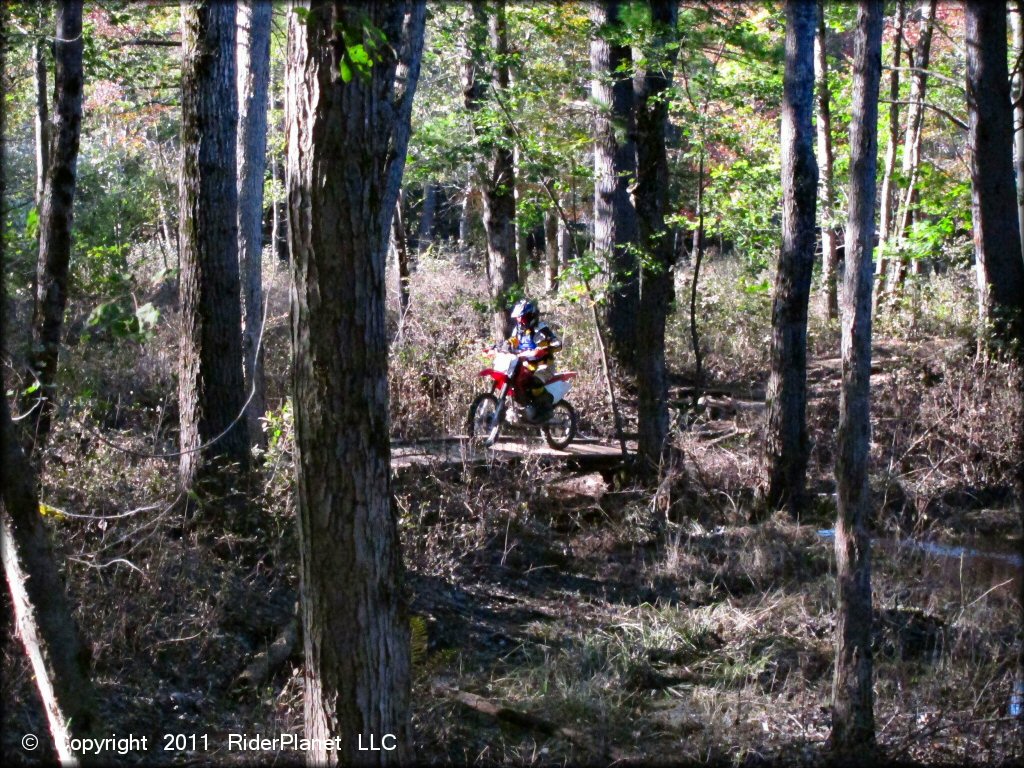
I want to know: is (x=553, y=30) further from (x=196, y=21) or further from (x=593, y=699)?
(x=593, y=699)

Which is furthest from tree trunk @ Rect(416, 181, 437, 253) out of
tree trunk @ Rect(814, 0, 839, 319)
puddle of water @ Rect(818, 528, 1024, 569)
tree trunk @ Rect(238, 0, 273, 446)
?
puddle of water @ Rect(818, 528, 1024, 569)

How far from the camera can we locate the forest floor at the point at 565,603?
6516 millimetres

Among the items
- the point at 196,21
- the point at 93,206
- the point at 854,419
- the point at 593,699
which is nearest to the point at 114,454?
the point at 196,21

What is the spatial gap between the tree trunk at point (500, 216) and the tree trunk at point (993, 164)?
7097mm

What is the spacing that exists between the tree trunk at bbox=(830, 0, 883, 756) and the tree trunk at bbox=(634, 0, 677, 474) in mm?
4490

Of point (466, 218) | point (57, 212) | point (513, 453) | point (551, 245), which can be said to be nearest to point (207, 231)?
point (57, 212)

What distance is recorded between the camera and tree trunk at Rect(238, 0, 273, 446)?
11031mm

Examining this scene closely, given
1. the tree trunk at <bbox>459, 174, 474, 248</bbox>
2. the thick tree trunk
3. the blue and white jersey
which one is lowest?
the thick tree trunk

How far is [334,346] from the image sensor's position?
168 inches

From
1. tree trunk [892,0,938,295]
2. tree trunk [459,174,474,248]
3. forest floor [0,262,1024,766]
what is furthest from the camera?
tree trunk [459,174,474,248]

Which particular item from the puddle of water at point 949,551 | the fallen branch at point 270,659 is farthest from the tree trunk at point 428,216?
the fallen branch at point 270,659

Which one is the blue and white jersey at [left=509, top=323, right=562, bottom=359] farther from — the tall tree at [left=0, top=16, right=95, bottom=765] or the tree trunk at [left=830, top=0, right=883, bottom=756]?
the tall tree at [left=0, top=16, right=95, bottom=765]
